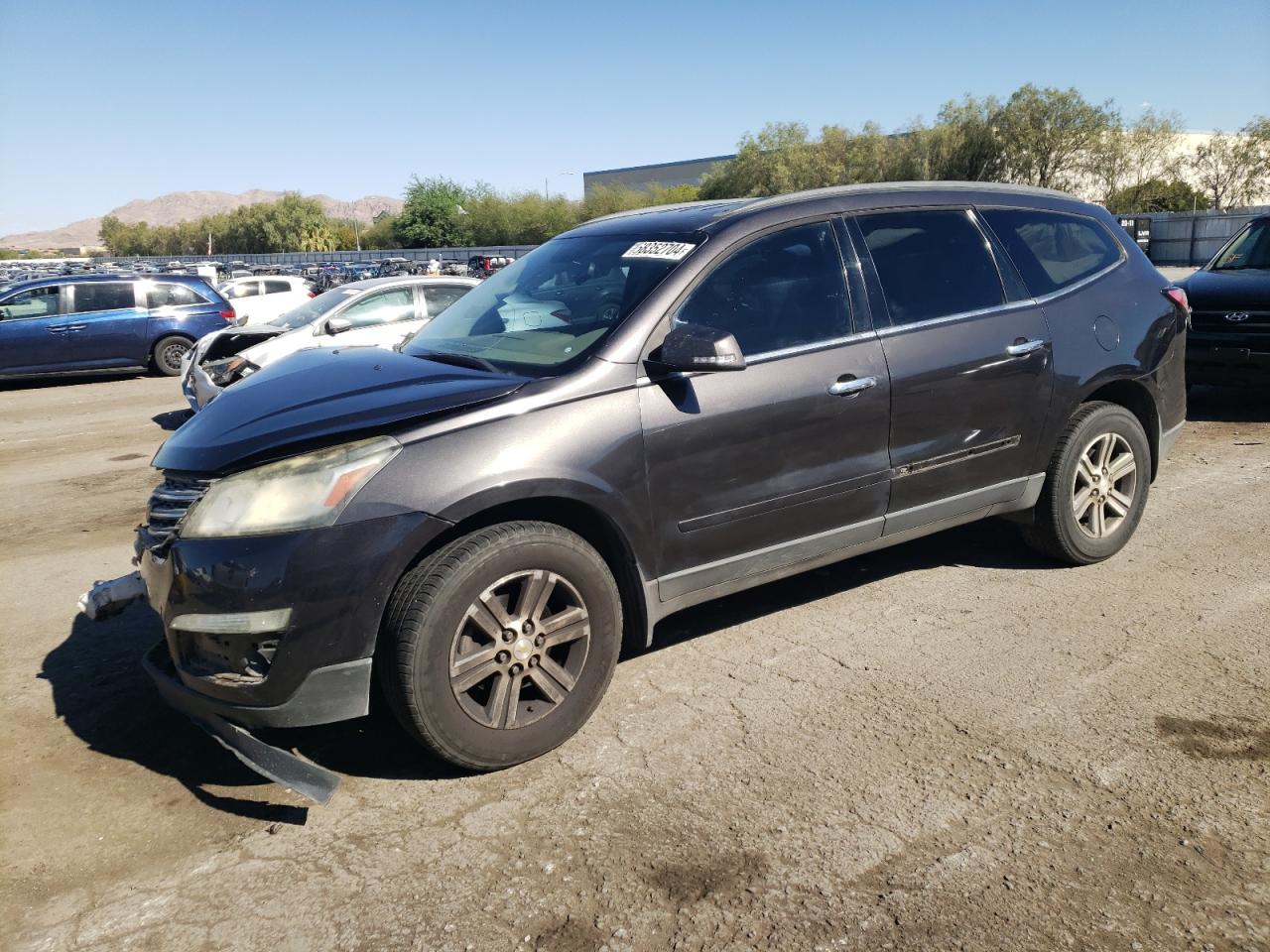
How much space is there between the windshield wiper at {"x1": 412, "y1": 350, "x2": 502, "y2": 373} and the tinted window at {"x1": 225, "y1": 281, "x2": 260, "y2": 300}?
20.0 metres

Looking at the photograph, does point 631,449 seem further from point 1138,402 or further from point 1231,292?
point 1231,292

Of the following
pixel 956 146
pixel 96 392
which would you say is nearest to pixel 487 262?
pixel 956 146

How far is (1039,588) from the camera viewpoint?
4883 millimetres

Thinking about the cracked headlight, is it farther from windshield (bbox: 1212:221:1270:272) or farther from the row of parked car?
windshield (bbox: 1212:221:1270:272)

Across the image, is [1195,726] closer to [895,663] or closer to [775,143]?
[895,663]

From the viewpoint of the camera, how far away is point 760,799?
10.4 feet

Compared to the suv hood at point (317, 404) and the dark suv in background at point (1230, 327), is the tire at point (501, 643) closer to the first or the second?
the suv hood at point (317, 404)

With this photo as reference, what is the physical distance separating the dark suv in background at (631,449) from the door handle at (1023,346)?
0.02 m

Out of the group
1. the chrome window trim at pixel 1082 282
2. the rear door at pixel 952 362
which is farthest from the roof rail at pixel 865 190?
the chrome window trim at pixel 1082 282

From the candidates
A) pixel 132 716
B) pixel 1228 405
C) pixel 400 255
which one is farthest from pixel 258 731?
pixel 400 255

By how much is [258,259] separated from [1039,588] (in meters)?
96.5

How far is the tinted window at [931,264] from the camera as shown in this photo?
432cm

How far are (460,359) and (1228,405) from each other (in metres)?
8.43

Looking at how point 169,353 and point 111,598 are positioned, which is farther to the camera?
point 169,353
